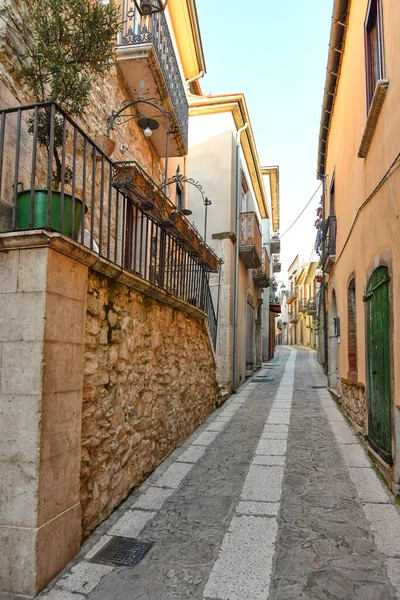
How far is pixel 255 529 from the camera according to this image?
10.5 feet

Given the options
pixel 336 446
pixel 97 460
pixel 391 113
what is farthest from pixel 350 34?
pixel 97 460

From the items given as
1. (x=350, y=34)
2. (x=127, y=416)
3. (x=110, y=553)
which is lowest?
(x=110, y=553)

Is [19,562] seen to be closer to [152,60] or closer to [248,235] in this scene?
[152,60]

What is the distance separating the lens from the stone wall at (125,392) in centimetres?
313

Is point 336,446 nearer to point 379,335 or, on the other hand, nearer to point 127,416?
point 379,335

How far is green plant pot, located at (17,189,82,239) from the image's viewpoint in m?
2.83

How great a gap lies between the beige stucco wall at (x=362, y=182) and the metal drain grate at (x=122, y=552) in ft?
8.01

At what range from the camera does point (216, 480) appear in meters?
4.27

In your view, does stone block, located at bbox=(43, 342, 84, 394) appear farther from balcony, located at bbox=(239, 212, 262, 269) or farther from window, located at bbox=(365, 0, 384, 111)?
balcony, located at bbox=(239, 212, 262, 269)

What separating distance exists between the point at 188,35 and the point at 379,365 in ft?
25.4

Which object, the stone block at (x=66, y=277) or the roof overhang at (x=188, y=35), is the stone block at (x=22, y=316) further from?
the roof overhang at (x=188, y=35)

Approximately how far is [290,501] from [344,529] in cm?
60

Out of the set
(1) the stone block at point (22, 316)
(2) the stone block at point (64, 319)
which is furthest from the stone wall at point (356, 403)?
(1) the stone block at point (22, 316)

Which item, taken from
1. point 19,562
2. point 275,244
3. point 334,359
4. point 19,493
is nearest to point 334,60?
point 334,359
